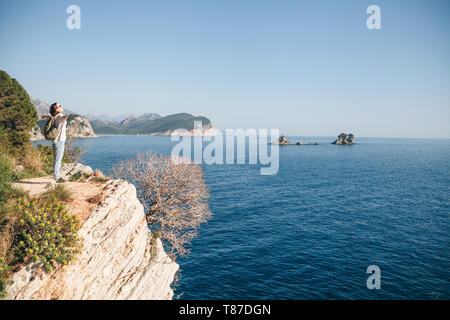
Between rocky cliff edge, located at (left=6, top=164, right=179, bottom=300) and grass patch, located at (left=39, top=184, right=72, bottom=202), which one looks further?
grass patch, located at (left=39, top=184, right=72, bottom=202)

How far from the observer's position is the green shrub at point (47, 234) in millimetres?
12172

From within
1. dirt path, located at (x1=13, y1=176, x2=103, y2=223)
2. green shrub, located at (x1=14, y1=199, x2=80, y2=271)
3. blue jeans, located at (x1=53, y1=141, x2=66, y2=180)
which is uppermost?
blue jeans, located at (x1=53, y1=141, x2=66, y2=180)

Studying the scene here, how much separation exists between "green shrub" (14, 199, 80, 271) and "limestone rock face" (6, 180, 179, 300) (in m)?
0.57

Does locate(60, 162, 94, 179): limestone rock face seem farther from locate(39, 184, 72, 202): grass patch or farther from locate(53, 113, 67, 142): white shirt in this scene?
locate(53, 113, 67, 142): white shirt

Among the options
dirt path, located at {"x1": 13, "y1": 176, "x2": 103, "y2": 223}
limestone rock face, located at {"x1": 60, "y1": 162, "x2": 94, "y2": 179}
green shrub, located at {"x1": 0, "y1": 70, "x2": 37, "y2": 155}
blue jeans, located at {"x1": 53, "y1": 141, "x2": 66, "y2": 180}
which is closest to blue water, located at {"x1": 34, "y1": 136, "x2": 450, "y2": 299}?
dirt path, located at {"x1": 13, "y1": 176, "x2": 103, "y2": 223}

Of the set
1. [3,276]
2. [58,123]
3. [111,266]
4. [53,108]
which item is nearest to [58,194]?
[58,123]

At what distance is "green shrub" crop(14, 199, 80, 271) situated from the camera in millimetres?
12172

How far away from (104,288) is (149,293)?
465cm

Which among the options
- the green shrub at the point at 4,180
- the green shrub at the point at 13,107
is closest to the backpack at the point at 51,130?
the green shrub at the point at 4,180

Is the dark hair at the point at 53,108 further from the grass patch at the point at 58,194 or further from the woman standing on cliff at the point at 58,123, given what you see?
the grass patch at the point at 58,194

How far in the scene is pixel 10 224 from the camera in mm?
12906

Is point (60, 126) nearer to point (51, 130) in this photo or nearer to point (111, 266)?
point (51, 130)

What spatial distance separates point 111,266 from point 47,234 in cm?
539

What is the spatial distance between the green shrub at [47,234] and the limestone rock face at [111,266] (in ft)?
1.86
